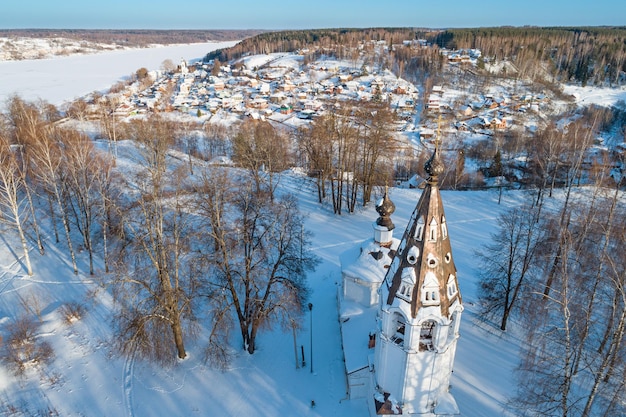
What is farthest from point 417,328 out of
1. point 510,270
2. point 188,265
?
point 188,265

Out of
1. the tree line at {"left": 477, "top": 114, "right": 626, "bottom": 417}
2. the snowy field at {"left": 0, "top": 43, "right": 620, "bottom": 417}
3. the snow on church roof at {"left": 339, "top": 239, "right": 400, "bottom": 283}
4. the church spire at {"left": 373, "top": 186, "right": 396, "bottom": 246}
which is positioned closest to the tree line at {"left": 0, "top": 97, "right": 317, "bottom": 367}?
the snowy field at {"left": 0, "top": 43, "right": 620, "bottom": 417}

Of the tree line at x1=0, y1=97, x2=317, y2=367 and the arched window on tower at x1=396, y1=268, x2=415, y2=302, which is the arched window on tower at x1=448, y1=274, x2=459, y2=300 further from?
the tree line at x1=0, y1=97, x2=317, y2=367

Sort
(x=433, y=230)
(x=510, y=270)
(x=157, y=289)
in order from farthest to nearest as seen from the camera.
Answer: (x=510, y=270) → (x=157, y=289) → (x=433, y=230)

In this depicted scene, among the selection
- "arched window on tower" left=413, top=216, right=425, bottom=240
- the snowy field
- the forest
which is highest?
the forest

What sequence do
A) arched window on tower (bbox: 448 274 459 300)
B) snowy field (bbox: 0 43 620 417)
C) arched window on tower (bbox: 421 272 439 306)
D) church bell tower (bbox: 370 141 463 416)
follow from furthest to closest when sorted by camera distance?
snowy field (bbox: 0 43 620 417)
arched window on tower (bbox: 448 274 459 300)
arched window on tower (bbox: 421 272 439 306)
church bell tower (bbox: 370 141 463 416)

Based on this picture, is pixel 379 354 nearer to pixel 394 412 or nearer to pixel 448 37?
pixel 394 412

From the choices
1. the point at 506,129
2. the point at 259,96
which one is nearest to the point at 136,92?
the point at 259,96

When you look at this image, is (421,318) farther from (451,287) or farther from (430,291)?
(451,287)
